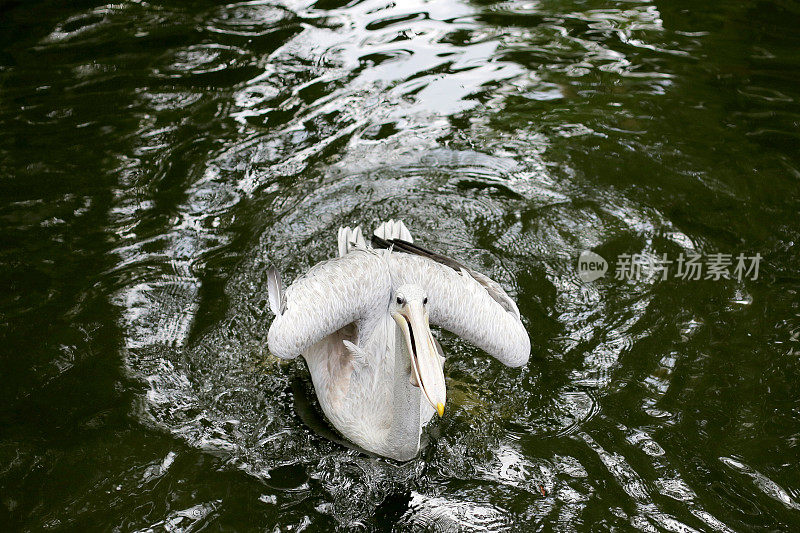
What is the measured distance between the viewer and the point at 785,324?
15.8 feet

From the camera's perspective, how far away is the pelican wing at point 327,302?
3.83m

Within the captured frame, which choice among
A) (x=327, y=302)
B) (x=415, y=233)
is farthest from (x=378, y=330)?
(x=415, y=233)

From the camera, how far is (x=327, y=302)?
3.86 m

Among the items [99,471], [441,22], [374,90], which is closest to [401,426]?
[99,471]

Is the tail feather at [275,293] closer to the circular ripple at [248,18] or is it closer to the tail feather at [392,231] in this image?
the tail feather at [392,231]

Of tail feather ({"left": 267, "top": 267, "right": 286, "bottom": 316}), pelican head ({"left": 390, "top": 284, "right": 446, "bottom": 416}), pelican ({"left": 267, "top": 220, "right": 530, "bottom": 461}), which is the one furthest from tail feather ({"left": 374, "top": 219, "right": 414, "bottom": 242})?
pelican head ({"left": 390, "top": 284, "right": 446, "bottom": 416})

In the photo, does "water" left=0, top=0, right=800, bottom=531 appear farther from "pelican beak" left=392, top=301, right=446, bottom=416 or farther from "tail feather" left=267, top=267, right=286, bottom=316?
"pelican beak" left=392, top=301, right=446, bottom=416

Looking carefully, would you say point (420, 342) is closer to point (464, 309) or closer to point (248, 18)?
point (464, 309)

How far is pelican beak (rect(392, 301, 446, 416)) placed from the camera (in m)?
3.20

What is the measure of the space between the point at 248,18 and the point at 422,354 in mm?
6172

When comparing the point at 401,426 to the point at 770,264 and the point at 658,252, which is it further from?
the point at 770,264

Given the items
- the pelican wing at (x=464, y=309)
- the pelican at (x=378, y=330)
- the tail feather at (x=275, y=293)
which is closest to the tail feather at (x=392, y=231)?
the pelican at (x=378, y=330)

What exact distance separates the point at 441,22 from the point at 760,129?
353 cm

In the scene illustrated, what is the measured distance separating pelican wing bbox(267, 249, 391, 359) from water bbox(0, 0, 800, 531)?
644 mm
